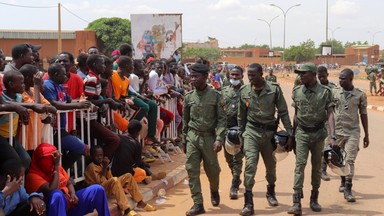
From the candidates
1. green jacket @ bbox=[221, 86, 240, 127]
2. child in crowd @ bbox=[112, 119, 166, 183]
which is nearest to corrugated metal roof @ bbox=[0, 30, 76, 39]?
green jacket @ bbox=[221, 86, 240, 127]

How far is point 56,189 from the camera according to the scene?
4992mm

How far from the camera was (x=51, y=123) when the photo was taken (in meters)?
5.44

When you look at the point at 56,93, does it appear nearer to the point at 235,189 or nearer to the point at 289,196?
the point at 235,189

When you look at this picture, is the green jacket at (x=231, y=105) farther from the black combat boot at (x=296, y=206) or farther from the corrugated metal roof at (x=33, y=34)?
the corrugated metal roof at (x=33, y=34)

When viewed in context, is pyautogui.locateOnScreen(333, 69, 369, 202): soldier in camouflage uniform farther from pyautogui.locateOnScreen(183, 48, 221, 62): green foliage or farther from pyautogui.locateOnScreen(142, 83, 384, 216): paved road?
pyautogui.locateOnScreen(183, 48, 221, 62): green foliage

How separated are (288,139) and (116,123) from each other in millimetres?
2423

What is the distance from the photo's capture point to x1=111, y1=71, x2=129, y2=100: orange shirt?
25.4ft

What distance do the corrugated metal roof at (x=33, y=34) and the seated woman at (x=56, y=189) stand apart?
1757 inches

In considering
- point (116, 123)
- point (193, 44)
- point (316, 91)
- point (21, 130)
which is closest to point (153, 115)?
point (116, 123)

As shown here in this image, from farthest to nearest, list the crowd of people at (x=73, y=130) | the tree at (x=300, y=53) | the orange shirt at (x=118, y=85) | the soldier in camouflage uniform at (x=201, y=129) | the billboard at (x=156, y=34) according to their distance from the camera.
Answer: the tree at (x=300, y=53), the billboard at (x=156, y=34), the orange shirt at (x=118, y=85), the soldier in camouflage uniform at (x=201, y=129), the crowd of people at (x=73, y=130)

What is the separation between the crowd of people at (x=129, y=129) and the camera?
4953mm

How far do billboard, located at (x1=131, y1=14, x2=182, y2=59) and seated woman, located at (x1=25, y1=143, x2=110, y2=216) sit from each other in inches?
472

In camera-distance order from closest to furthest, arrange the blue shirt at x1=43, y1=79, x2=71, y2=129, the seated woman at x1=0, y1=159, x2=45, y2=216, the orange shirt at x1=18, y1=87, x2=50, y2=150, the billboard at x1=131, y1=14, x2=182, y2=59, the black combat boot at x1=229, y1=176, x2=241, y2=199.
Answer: the seated woman at x1=0, y1=159, x2=45, y2=216, the orange shirt at x1=18, y1=87, x2=50, y2=150, the blue shirt at x1=43, y1=79, x2=71, y2=129, the black combat boot at x1=229, y1=176, x2=241, y2=199, the billboard at x1=131, y1=14, x2=182, y2=59

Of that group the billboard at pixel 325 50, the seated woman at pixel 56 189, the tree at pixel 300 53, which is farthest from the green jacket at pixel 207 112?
the tree at pixel 300 53
